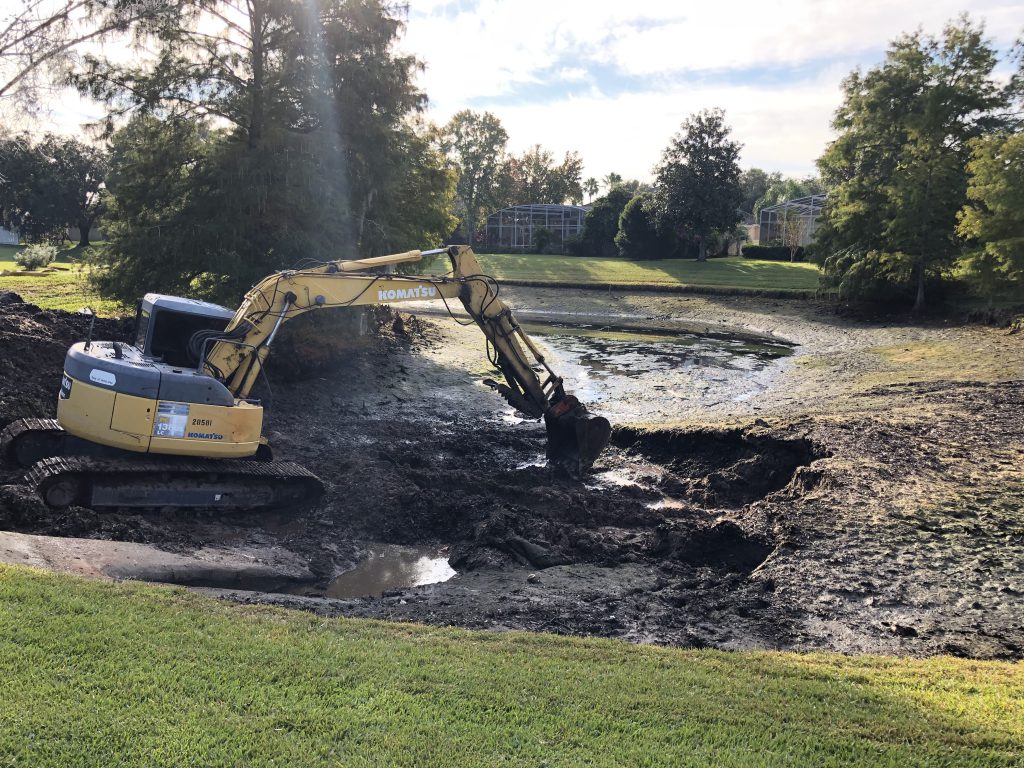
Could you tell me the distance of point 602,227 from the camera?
6694 cm

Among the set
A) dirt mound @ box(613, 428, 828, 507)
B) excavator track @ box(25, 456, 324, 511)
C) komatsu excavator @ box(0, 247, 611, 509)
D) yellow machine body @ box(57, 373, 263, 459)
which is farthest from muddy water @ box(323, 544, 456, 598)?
dirt mound @ box(613, 428, 828, 507)

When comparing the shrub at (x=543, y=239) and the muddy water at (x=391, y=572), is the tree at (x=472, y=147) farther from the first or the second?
the muddy water at (x=391, y=572)

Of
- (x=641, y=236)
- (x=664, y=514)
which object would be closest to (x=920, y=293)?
(x=664, y=514)

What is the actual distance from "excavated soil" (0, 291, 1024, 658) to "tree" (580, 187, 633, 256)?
47319 millimetres

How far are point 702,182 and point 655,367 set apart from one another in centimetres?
3504


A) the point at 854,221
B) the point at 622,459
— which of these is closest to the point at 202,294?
the point at 622,459

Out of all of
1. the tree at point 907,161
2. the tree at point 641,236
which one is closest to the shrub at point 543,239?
the tree at point 641,236

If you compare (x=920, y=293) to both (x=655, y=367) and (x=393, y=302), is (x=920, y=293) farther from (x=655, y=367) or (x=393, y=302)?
(x=393, y=302)

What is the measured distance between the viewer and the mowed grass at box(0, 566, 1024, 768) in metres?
5.03

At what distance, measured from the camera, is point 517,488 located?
43.7 ft

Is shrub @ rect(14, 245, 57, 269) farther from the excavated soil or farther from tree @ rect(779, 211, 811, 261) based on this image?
tree @ rect(779, 211, 811, 261)

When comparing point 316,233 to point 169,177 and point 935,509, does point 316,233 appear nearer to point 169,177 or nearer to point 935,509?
point 169,177

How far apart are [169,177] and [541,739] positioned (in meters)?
20.6

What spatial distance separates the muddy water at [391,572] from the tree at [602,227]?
56944mm
